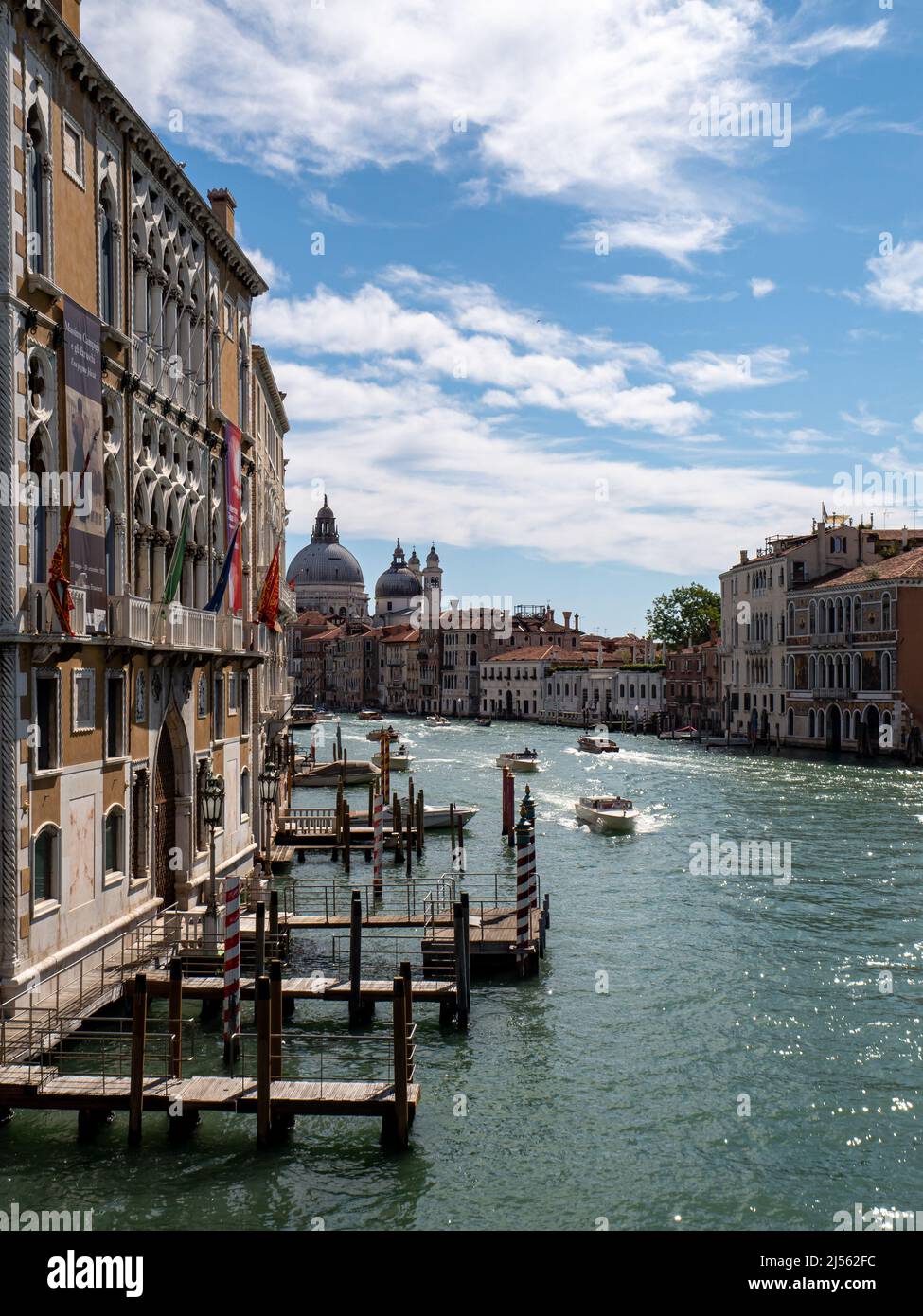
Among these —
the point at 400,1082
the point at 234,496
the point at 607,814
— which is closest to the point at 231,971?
the point at 400,1082

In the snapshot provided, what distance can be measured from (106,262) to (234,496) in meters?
6.55

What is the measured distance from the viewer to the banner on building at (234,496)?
20.7 metres

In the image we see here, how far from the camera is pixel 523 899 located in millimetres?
17766

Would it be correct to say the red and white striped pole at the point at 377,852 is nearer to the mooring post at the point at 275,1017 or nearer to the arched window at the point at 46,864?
the mooring post at the point at 275,1017

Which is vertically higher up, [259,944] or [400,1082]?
[259,944]

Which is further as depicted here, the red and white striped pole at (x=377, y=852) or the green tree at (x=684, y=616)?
the green tree at (x=684, y=616)

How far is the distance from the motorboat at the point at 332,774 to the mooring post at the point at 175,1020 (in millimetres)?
33486

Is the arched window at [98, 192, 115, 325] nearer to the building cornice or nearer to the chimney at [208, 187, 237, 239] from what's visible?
the building cornice

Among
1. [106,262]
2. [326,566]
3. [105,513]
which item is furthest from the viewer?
[326,566]

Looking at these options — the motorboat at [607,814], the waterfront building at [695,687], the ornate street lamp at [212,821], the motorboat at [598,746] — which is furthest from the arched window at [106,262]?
the waterfront building at [695,687]

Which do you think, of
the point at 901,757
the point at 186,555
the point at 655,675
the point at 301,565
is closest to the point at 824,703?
the point at 901,757

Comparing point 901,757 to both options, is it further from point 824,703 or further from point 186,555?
point 186,555

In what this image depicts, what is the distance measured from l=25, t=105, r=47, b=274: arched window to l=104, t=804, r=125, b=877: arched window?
244 inches

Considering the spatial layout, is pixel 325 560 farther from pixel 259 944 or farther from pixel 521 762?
pixel 259 944
